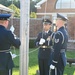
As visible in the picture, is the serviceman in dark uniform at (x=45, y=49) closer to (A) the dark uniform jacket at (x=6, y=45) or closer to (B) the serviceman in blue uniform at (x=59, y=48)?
(B) the serviceman in blue uniform at (x=59, y=48)

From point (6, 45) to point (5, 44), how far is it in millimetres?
29

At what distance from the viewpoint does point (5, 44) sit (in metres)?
5.16

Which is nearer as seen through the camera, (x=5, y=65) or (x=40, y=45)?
(x=5, y=65)

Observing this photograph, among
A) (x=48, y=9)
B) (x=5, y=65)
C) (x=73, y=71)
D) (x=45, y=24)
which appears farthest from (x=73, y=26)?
(x=5, y=65)

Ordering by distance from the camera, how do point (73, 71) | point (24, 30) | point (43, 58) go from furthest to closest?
point (73, 71), point (43, 58), point (24, 30)

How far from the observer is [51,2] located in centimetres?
3481

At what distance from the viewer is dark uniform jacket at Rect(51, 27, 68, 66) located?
5598 mm

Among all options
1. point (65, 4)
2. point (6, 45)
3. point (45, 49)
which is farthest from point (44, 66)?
point (65, 4)

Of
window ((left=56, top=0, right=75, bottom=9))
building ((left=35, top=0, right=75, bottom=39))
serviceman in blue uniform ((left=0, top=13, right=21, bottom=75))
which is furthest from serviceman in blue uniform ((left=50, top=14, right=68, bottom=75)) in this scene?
window ((left=56, top=0, right=75, bottom=9))

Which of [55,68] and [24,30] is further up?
[24,30]

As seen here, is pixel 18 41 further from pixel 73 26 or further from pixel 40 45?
pixel 73 26

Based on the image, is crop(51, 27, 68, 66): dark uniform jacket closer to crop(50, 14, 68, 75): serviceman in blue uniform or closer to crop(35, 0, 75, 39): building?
crop(50, 14, 68, 75): serviceman in blue uniform

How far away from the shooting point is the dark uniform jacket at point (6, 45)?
5.12 m

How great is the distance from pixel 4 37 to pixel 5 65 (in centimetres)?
52
